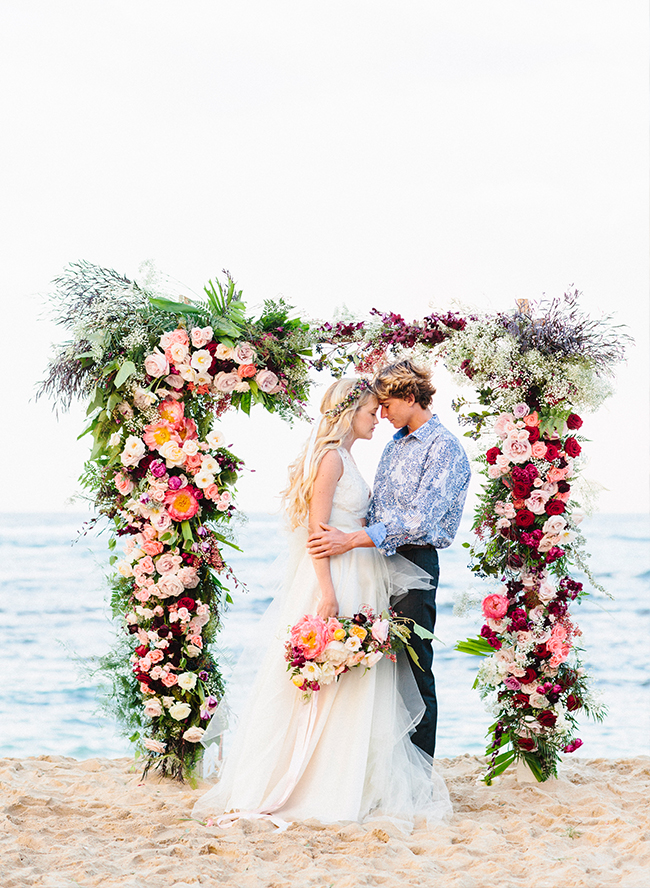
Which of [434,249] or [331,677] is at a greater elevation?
[434,249]

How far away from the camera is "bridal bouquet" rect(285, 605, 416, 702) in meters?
4.29

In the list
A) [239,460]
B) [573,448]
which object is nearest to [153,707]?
[239,460]

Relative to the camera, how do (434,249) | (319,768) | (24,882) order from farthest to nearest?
(434,249) < (319,768) < (24,882)

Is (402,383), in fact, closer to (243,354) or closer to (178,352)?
(243,354)

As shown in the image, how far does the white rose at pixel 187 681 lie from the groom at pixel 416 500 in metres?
1.37

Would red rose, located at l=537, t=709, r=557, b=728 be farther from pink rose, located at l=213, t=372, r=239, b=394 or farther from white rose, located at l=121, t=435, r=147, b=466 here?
white rose, located at l=121, t=435, r=147, b=466

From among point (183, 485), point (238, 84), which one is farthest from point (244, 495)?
point (238, 84)

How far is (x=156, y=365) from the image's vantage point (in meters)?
5.06

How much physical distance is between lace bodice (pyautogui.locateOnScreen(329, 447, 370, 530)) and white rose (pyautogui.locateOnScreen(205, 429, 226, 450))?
1007 millimetres

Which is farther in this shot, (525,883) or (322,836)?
(322,836)

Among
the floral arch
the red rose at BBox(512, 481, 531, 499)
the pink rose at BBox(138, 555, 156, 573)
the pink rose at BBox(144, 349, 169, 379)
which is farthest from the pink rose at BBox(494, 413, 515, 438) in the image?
the pink rose at BBox(138, 555, 156, 573)

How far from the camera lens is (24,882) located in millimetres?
3391

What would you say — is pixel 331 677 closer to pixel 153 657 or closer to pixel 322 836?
pixel 322 836

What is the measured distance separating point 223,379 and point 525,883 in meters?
3.25
